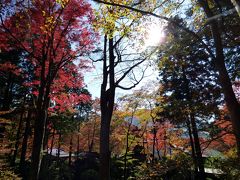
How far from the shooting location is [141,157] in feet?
79.3

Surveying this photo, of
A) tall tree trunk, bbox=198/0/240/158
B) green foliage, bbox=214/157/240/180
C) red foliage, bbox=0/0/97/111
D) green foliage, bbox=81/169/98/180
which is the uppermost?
red foliage, bbox=0/0/97/111

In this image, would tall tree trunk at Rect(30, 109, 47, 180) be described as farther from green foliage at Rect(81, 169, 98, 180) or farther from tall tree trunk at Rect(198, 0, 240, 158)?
green foliage at Rect(81, 169, 98, 180)

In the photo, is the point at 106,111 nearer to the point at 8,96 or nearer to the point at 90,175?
the point at 90,175

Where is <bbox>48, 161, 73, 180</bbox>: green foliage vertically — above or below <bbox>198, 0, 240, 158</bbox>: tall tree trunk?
below

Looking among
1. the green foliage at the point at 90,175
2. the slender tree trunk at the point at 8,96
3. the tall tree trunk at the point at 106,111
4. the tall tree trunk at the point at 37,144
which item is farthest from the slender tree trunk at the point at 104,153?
the slender tree trunk at the point at 8,96

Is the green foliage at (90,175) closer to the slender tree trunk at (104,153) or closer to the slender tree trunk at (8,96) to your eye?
the slender tree trunk at (8,96)

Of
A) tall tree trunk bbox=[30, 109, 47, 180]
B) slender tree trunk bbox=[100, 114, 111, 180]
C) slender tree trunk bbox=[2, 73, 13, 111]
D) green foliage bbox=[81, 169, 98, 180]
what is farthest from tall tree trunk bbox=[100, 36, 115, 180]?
slender tree trunk bbox=[2, 73, 13, 111]

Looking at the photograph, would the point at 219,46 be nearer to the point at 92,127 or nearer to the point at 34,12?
the point at 34,12

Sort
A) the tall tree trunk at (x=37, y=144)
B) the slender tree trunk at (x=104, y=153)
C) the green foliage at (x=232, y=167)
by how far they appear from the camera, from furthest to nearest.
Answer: the tall tree trunk at (x=37, y=144)
the slender tree trunk at (x=104, y=153)
the green foliage at (x=232, y=167)

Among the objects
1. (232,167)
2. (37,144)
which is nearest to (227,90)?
(232,167)

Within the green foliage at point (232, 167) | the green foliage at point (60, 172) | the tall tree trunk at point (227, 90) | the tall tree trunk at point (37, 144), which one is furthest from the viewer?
the green foliage at point (60, 172)

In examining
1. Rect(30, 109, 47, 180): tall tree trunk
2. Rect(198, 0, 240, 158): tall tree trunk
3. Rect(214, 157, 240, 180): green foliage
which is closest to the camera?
Rect(198, 0, 240, 158): tall tree trunk

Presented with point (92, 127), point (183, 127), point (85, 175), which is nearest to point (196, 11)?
point (183, 127)

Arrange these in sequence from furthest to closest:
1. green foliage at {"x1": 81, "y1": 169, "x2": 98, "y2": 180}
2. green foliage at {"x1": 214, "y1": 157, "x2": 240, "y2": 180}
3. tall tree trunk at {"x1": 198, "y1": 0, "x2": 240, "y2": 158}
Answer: green foliage at {"x1": 81, "y1": 169, "x2": 98, "y2": 180}
green foliage at {"x1": 214, "y1": 157, "x2": 240, "y2": 180}
tall tree trunk at {"x1": 198, "y1": 0, "x2": 240, "y2": 158}
